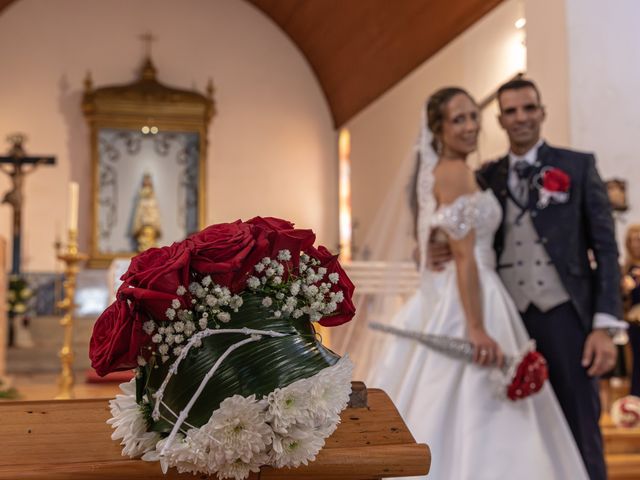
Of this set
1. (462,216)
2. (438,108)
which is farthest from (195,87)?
(462,216)

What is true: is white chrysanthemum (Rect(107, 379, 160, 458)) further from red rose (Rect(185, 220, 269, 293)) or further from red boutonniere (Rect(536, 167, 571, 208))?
red boutonniere (Rect(536, 167, 571, 208))

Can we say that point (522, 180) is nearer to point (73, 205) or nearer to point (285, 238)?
point (285, 238)

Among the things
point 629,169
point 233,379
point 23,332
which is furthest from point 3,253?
point 233,379

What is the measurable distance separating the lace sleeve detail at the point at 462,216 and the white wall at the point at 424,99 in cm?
464

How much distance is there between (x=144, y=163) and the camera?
13.9 metres

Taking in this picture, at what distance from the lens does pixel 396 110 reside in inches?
471

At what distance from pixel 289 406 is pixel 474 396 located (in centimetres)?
199

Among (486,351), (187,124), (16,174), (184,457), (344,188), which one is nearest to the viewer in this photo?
(184,457)

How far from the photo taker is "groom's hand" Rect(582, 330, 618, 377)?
2943mm

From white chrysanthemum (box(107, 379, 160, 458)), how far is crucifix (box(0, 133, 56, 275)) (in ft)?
37.3

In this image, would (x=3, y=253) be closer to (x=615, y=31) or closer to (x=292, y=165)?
(x=615, y=31)

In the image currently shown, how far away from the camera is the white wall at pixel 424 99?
857 centimetres

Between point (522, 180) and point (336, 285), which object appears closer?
point (336, 285)

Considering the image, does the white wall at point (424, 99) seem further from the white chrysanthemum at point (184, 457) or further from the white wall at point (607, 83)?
the white chrysanthemum at point (184, 457)
